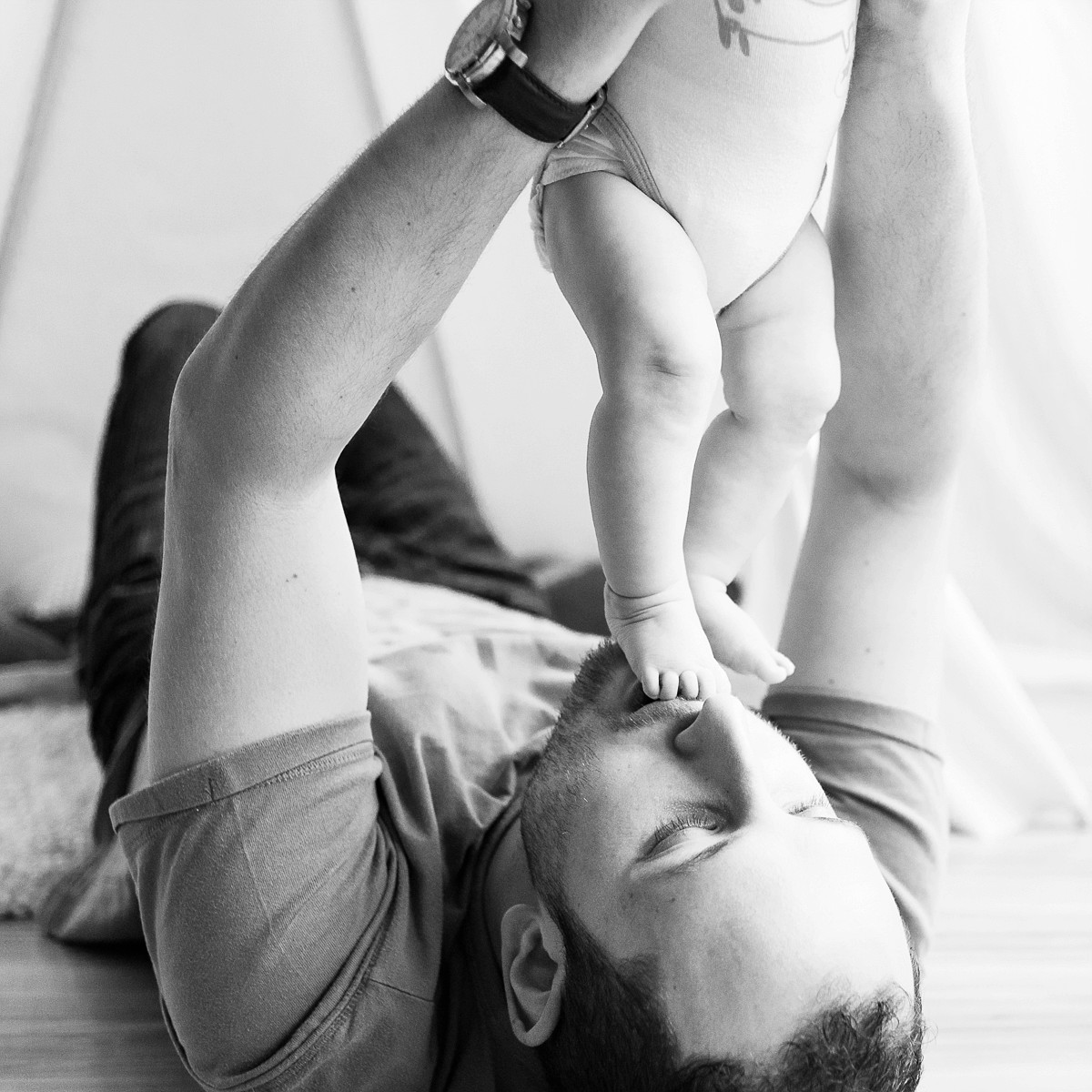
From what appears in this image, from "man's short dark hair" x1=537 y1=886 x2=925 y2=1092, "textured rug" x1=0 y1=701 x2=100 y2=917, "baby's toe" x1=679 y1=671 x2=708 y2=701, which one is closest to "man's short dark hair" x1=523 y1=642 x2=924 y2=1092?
"man's short dark hair" x1=537 y1=886 x2=925 y2=1092

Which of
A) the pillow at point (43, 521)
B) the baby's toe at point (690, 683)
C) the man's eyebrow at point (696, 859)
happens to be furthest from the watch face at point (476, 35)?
the pillow at point (43, 521)

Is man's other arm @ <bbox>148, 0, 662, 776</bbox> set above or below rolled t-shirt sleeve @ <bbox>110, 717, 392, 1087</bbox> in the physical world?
above

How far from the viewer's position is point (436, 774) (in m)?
1.03

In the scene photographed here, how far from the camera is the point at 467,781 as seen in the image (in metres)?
1.04

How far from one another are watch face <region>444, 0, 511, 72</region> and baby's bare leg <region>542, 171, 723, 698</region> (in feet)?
0.43

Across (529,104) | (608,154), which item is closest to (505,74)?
(529,104)

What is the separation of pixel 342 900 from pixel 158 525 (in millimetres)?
631

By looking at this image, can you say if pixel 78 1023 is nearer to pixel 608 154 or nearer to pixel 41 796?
pixel 41 796

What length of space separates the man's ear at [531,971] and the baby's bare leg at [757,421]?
23cm

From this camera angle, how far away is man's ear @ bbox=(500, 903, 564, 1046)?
2.72 feet

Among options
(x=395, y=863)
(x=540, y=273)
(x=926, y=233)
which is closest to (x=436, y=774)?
(x=395, y=863)

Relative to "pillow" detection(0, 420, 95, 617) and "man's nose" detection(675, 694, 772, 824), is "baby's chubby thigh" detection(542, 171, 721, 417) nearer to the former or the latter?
"man's nose" detection(675, 694, 772, 824)

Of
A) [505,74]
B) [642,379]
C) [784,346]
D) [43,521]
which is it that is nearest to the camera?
[505,74]

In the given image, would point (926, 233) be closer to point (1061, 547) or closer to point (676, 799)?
point (676, 799)
